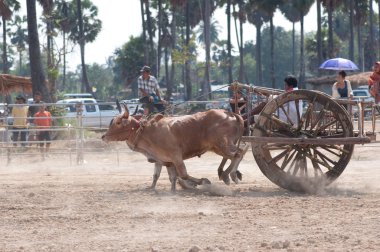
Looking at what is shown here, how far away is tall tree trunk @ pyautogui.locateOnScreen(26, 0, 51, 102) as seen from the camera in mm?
27234

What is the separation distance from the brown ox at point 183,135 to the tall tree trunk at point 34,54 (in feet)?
47.7

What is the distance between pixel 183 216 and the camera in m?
10.3

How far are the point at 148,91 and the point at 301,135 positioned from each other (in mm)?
3983

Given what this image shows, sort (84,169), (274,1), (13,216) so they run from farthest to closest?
1. (274,1)
2. (84,169)
3. (13,216)

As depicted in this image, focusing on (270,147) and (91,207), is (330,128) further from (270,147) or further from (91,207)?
(91,207)

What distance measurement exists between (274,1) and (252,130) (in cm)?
4712

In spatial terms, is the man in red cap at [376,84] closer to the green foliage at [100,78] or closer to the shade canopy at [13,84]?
the shade canopy at [13,84]

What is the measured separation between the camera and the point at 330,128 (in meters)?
13.0

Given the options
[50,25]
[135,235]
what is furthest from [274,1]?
[135,235]

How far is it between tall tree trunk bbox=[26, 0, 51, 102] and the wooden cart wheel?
15479 mm

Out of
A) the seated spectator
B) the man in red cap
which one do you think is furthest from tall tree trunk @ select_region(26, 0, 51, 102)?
the man in red cap

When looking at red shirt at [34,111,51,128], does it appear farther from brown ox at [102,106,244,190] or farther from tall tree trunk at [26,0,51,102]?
brown ox at [102,106,244,190]

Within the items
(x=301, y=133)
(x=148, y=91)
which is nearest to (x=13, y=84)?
(x=148, y=91)

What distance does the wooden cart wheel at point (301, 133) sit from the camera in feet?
42.1
